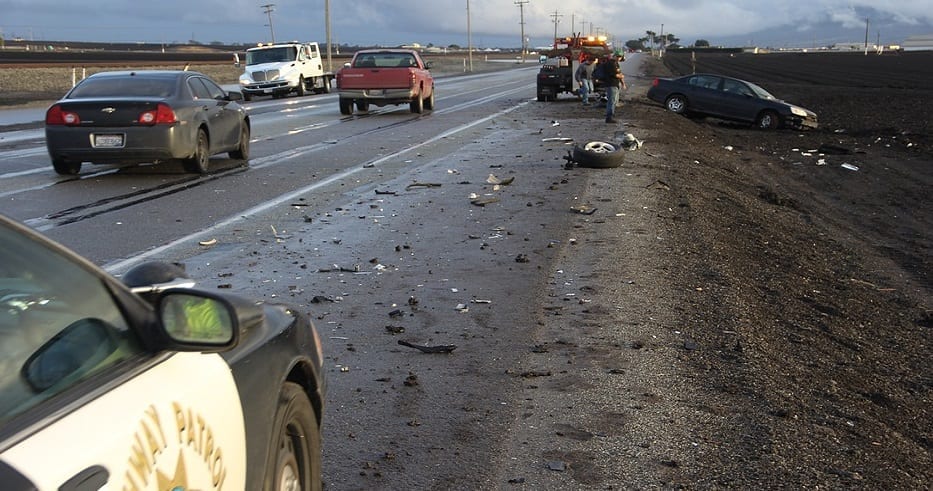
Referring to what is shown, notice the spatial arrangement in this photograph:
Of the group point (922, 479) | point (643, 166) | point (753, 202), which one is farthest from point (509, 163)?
point (922, 479)

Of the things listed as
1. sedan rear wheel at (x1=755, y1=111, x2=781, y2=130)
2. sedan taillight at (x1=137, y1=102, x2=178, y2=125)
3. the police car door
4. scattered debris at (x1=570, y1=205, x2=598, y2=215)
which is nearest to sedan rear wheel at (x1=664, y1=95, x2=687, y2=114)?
sedan rear wheel at (x1=755, y1=111, x2=781, y2=130)

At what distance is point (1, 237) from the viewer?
2.37 meters

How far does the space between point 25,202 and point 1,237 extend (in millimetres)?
11169

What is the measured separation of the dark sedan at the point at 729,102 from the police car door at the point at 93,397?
91.6 feet

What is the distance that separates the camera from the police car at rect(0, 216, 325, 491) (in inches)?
84.2

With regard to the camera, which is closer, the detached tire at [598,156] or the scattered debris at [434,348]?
the scattered debris at [434,348]

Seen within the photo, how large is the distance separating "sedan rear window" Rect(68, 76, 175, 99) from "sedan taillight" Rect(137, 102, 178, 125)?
49cm

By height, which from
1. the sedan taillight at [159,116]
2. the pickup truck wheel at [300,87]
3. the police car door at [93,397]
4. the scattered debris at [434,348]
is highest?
the police car door at [93,397]

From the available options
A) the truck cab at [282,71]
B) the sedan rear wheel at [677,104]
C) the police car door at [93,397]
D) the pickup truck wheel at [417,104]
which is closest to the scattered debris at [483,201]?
the police car door at [93,397]

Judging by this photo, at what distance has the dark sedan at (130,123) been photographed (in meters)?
15.0

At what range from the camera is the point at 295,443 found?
350 cm

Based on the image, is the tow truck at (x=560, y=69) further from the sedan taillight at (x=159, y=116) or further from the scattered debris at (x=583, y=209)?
the scattered debris at (x=583, y=209)

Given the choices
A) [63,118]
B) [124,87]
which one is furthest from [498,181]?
[63,118]

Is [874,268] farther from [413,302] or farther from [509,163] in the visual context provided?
[509,163]
